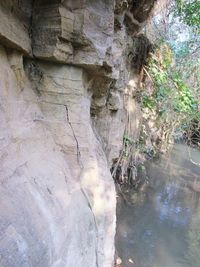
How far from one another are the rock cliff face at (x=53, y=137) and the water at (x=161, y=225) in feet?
7.74

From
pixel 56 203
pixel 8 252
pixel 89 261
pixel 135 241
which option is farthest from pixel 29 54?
A: pixel 135 241

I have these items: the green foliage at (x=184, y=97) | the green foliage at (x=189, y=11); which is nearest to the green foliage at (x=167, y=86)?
the green foliage at (x=184, y=97)

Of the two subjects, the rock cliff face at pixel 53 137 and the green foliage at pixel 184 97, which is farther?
the green foliage at pixel 184 97

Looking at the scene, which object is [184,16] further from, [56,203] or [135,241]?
[56,203]

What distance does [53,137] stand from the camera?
128 inches

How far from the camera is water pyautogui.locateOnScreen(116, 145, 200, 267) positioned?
566 centimetres

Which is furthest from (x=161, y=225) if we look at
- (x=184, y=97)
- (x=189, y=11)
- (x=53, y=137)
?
(x=189, y=11)

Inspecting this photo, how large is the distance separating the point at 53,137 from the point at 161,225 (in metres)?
4.69

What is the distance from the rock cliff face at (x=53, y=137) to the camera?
2365 millimetres

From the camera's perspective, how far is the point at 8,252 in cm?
204

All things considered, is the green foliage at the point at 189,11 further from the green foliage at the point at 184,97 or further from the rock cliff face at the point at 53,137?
the rock cliff face at the point at 53,137

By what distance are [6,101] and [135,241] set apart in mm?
4465

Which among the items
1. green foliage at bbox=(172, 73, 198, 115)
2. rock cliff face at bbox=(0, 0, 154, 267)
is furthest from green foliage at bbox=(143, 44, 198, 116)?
rock cliff face at bbox=(0, 0, 154, 267)

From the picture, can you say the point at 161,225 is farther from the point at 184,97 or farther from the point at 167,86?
the point at 167,86
